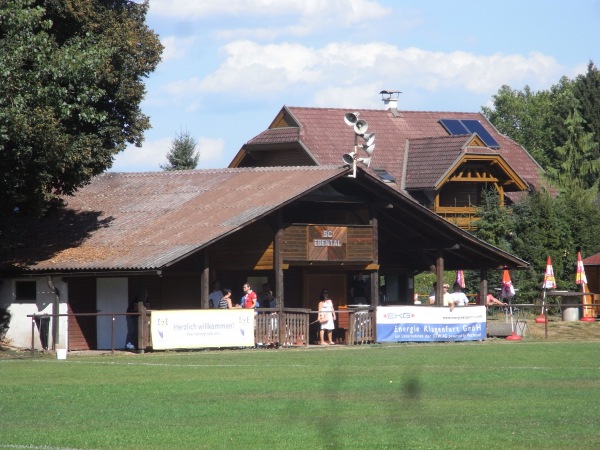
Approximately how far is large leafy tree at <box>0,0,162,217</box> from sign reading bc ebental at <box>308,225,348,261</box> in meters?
5.50

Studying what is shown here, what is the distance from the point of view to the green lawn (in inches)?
516

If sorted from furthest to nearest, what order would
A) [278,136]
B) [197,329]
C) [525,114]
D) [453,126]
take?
[525,114], [453,126], [278,136], [197,329]

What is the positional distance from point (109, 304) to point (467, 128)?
3592cm

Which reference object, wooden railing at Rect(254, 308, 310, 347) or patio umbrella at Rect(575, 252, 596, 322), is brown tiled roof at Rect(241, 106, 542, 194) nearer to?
patio umbrella at Rect(575, 252, 596, 322)

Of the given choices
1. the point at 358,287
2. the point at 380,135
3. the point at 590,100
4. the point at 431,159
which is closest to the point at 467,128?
the point at 380,135

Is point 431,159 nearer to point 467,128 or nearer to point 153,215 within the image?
point 467,128

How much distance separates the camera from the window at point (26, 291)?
117 feet

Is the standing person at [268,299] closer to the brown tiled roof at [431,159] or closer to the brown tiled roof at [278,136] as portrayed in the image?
the brown tiled roof at [431,159]

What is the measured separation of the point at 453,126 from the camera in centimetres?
6875

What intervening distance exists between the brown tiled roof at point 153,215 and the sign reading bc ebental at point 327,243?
1.56m

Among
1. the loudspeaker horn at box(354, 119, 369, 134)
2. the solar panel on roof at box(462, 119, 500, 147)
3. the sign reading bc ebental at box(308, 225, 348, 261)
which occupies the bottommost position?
the sign reading bc ebental at box(308, 225, 348, 261)

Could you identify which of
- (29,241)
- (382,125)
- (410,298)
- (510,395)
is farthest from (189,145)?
(510,395)

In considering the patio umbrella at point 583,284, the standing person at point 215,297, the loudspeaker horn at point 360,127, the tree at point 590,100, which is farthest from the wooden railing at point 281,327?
the tree at point 590,100

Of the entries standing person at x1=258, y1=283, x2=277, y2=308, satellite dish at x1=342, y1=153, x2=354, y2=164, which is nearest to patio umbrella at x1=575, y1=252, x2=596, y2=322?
satellite dish at x1=342, y1=153, x2=354, y2=164
